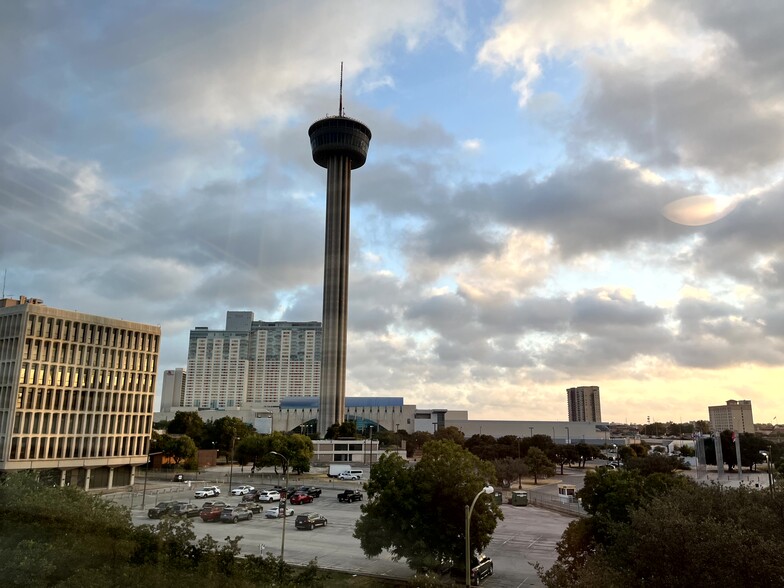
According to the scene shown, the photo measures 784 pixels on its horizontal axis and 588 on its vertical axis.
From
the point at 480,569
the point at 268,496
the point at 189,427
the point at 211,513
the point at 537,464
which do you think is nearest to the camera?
the point at 480,569

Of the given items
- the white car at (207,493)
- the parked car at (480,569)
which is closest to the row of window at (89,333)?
the white car at (207,493)

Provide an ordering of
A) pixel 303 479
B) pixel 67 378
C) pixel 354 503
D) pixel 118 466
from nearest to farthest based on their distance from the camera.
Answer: pixel 354 503 < pixel 67 378 < pixel 118 466 < pixel 303 479

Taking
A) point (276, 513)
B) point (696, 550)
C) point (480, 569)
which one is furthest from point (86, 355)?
point (696, 550)

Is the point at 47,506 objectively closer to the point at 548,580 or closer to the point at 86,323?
the point at 548,580

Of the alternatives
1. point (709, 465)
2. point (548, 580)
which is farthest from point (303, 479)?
point (709, 465)

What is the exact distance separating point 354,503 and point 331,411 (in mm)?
98215

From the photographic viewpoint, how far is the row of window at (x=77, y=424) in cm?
7525

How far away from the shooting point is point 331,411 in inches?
6644

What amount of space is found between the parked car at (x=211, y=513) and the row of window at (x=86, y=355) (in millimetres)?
39044

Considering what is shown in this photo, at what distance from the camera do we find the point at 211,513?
182 ft

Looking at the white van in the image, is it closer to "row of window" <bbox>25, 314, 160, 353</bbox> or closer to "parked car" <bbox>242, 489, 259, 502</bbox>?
"parked car" <bbox>242, 489, 259, 502</bbox>

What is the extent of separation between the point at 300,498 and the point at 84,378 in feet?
129

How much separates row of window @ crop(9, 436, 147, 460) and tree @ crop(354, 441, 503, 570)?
59.7 m

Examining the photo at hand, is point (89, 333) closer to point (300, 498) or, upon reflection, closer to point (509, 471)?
point (300, 498)
